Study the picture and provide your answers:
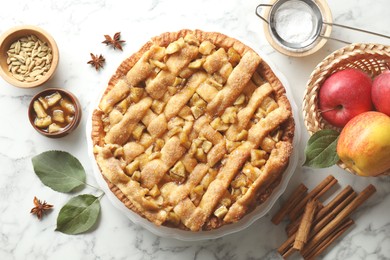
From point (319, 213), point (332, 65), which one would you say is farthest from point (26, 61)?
point (319, 213)

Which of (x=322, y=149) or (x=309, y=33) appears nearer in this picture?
(x=322, y=149)

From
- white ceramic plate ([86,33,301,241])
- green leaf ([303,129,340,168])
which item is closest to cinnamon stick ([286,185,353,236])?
white ceramic plate ([86,33,301,241])

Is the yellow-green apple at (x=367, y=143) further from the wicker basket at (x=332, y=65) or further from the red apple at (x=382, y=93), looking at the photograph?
the wicker basket at (x=332, y=65)

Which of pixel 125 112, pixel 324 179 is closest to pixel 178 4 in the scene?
pixel 125 112

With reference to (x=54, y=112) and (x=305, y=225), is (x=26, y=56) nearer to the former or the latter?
(x=54, y=112)

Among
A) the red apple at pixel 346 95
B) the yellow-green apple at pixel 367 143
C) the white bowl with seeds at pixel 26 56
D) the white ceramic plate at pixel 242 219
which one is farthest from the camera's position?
the white bowl with seeds at pixel 26 56

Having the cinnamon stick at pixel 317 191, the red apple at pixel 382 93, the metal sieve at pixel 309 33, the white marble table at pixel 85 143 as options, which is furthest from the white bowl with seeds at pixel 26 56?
the red apple at pixel 382 93

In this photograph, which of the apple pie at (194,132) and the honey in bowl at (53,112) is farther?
the honey in bowl at (53,112)

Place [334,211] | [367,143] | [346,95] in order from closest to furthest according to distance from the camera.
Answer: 1. [367,143]
2. [346,95]
3. [334,211]
